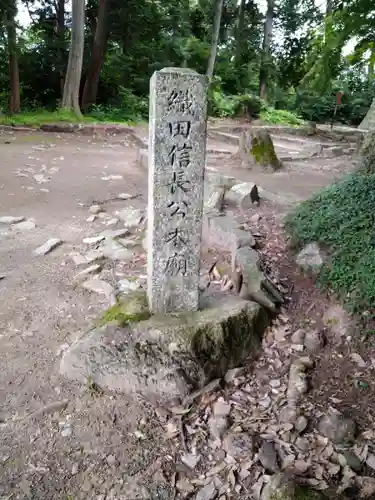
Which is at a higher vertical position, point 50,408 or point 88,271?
point 88,271

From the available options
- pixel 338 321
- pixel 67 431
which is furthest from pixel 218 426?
pixel 338 321

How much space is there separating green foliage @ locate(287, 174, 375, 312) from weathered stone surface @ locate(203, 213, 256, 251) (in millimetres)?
561

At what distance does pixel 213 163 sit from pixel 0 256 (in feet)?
16.9

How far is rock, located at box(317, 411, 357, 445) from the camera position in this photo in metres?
2.74

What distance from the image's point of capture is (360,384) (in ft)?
10.4

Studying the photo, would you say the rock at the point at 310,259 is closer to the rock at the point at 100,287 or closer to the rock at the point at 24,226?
the rock at the point at 100,287

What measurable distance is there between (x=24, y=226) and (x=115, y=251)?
1.52 meters

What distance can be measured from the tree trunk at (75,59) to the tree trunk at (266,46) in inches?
379

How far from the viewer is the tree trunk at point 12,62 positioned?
11.4 metres

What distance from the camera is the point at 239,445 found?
2.65 meters

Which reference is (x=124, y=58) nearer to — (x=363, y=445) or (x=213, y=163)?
(x=213, y=163)

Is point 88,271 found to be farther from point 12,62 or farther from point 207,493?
point 12,62

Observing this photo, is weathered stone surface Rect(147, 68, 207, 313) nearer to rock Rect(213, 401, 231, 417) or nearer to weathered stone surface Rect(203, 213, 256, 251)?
rock Rect(213, 401, 231, 417)

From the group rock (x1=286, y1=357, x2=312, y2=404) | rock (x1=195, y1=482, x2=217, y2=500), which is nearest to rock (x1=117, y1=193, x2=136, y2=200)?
rock (x1=286, y1=357, x2=312, y2=404)
